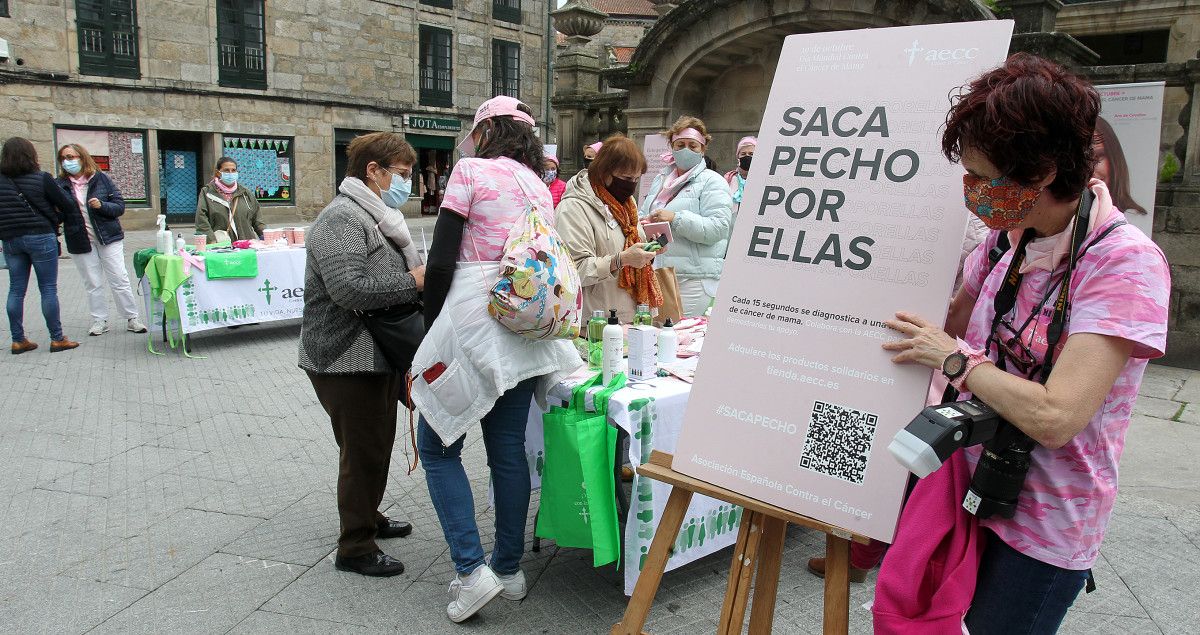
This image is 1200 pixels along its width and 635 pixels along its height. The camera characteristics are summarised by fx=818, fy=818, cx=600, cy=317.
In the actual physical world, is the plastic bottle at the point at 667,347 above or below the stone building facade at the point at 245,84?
below

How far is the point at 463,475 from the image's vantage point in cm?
319

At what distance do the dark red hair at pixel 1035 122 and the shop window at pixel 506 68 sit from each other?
86.3 feet

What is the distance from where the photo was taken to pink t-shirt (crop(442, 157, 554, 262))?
2.92m

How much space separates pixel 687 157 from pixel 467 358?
3377 millimetres

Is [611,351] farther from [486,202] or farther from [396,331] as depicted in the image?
[396,331]

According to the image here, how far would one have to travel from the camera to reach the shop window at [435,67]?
82.4ft

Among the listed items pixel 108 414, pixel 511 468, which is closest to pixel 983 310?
pixel 511 468

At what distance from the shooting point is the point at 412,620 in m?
3.17

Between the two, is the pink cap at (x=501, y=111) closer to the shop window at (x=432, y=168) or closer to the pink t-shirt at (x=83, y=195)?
the pink t-shirt at (x=83, y=195)

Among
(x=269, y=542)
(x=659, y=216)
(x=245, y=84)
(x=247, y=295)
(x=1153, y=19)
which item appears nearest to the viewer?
(x=269, y=542)

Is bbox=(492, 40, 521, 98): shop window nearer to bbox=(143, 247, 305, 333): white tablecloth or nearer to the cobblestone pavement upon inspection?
bbox=(143, 247, 305, 333): white tablecloth

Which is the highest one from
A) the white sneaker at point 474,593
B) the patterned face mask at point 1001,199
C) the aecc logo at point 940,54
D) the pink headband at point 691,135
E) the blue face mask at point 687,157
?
the pink headband at point 691,135

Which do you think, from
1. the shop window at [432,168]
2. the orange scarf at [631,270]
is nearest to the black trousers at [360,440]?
the orange scarf at [631,270]

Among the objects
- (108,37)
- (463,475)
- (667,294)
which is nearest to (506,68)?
(108,37)
